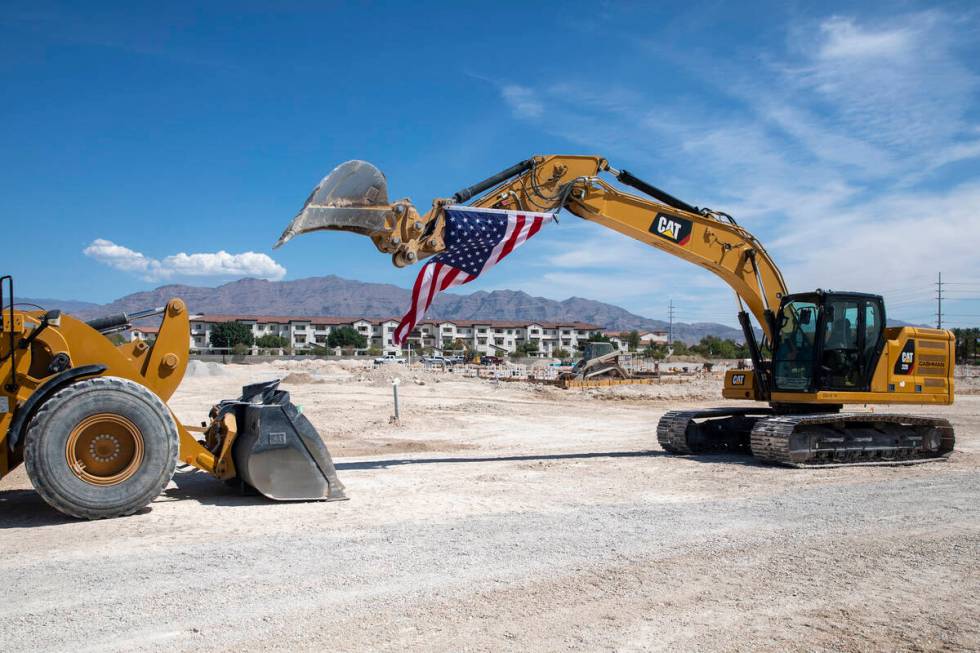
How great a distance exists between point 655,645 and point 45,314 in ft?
22.5

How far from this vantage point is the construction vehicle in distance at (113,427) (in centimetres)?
725

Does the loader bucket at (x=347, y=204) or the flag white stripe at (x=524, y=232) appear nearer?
the loader bucket at (x=347, y=204)

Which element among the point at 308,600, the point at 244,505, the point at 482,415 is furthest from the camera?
the point at 482,415

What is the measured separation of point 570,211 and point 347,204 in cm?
399

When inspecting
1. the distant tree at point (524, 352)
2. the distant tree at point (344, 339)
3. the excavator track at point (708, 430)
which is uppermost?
the distant tree at point (344, 339)

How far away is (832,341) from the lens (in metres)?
12.0

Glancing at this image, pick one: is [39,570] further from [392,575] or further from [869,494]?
[869,494]

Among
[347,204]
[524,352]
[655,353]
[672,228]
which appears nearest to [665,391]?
[672,228]

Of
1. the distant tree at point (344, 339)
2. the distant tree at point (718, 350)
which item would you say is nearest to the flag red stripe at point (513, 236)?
the distant tree at point (718, 350)

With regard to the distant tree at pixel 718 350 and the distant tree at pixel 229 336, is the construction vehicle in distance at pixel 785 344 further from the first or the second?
the distant tree at pixel 229 336

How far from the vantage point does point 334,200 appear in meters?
9.09

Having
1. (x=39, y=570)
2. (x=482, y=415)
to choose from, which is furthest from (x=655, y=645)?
(x=482, y=415)

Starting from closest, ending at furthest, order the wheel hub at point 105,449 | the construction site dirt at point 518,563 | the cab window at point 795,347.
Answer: the construction site dirt at point 518,563
the wheel hub at point 105,449
the cab window at point 795,347

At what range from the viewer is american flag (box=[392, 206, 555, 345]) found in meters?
10.4
